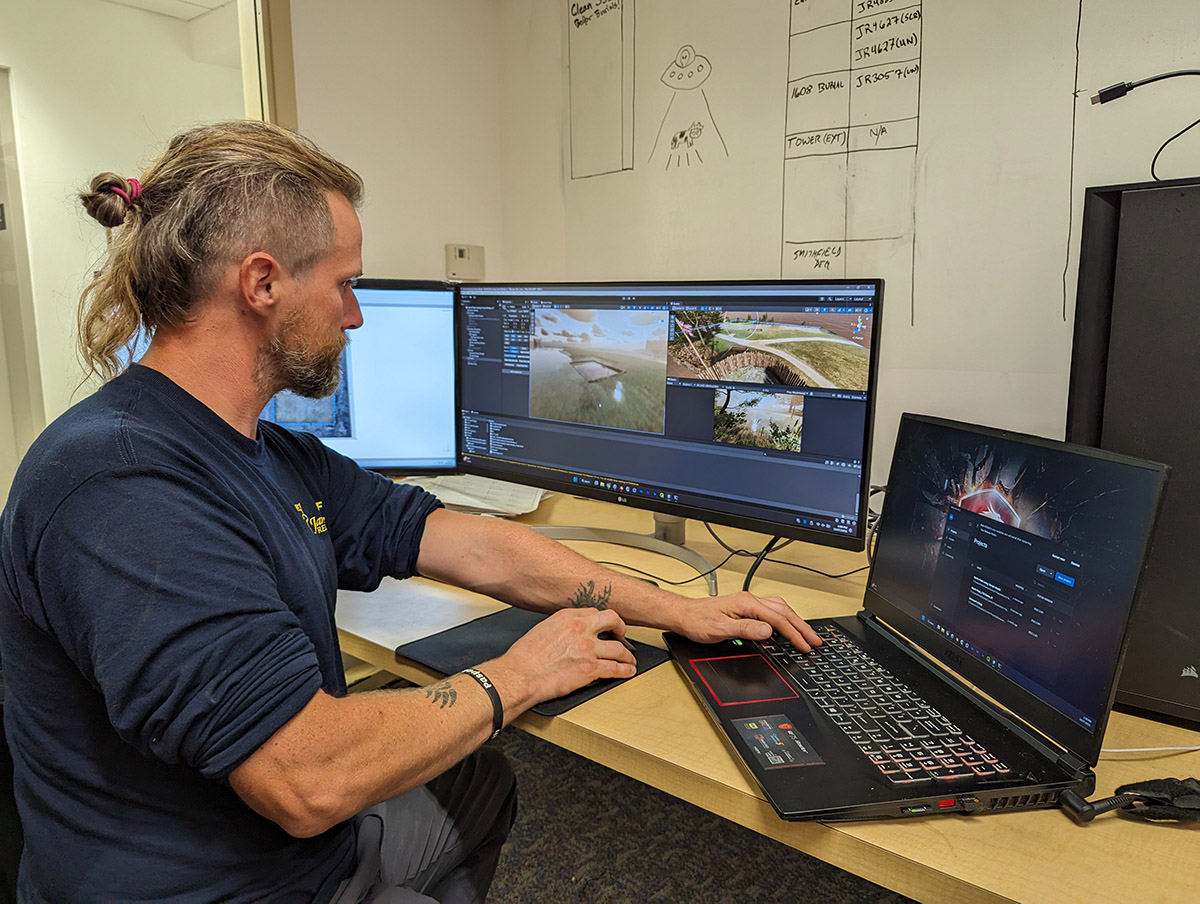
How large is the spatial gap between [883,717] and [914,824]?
0.49 feet

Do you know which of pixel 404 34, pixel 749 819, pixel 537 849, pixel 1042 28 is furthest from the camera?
pixel 404 34

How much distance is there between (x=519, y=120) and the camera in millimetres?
2381

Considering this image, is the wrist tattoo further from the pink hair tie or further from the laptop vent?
the pink hair tie

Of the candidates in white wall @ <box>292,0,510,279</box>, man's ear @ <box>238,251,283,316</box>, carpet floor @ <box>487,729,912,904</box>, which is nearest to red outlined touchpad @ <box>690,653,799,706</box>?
man's ear @ <box>238,251,283,316</box>

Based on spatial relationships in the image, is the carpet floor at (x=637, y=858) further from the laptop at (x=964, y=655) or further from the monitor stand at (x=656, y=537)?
the laptop at (x=964, y=655)

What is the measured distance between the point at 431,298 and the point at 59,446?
2.99ft

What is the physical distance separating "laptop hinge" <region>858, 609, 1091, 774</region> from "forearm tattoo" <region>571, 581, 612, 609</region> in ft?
1.24

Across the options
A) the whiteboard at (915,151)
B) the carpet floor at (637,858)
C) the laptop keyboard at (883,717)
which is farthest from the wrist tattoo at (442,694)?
the whiteboard at (915,151)

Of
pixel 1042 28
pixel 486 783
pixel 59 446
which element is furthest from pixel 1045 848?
pixel 1042 28

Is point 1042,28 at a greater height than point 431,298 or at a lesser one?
greater

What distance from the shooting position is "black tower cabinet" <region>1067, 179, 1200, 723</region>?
83cm

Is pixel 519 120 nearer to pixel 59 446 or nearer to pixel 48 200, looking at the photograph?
pixel 48 200

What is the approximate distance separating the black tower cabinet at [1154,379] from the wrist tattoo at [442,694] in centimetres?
74

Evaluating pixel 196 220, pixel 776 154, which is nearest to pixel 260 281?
pixel 196 220
